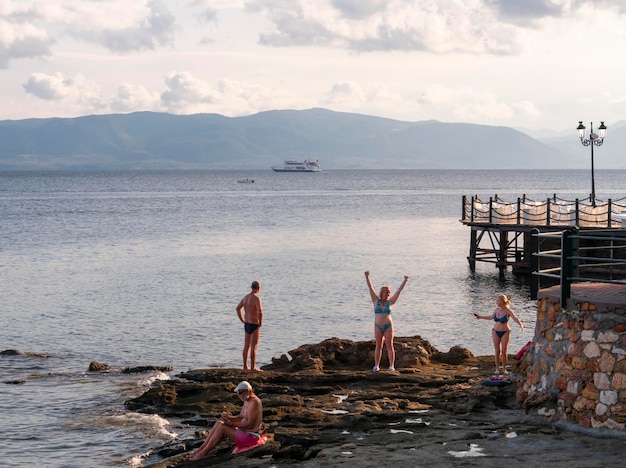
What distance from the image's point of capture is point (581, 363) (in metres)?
12.1

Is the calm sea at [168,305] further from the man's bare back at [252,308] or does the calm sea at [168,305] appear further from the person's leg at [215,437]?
the man's bare back at [252,308]

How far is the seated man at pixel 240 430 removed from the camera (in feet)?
41.4

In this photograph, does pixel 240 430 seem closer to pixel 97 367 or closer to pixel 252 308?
pixel 252 308

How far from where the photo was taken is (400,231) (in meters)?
64.5

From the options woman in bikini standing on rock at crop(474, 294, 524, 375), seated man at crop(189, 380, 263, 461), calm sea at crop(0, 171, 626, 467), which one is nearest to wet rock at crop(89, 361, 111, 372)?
calm sea at crop(0, 171, 626, 467)

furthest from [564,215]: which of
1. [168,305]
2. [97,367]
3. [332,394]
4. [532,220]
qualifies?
[332,394]

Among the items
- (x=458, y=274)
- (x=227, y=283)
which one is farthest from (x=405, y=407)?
(x=458, y=274)

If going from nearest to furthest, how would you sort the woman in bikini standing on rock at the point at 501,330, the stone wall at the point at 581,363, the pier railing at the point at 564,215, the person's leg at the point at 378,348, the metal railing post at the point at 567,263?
the stone wall at the point at 581,363 → the metal railing post at the point at 567,263 → the woman in bikini standing on rock at the point at 501,330 → the person's leg at the point at 378,348 → the pier railing at the point at 564,215

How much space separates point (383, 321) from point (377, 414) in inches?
131

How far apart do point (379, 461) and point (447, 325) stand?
611 inches

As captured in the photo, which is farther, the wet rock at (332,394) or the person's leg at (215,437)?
the wet rock at (332,394)

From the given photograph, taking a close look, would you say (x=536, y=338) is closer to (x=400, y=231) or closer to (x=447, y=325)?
(x=447, y=325)

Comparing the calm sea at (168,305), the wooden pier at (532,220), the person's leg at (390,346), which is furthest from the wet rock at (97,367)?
the wooden pier at (532,220)

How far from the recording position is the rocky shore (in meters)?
11.5
